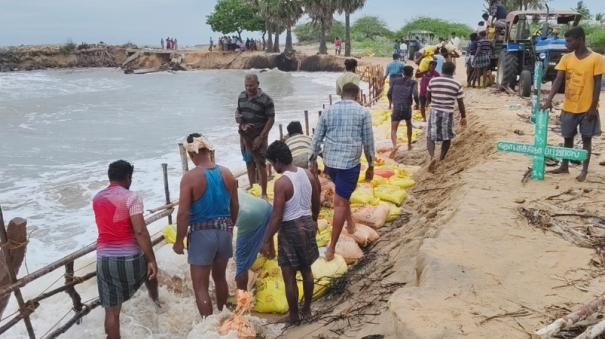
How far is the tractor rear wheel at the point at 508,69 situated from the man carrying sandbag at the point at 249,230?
946 cm

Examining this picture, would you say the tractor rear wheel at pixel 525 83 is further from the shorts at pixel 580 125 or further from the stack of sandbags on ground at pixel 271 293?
the stack of sandbags on ground at pixel 271 293

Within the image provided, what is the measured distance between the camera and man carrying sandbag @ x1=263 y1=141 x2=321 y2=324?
11.3 feet

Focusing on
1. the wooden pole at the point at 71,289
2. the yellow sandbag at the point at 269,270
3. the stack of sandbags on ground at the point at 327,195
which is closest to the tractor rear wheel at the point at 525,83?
the stack of sandbags on ground at the point at 327,195

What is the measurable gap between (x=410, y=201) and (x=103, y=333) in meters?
3.57

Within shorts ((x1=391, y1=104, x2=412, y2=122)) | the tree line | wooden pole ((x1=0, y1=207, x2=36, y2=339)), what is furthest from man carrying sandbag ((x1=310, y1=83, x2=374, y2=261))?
the tree line

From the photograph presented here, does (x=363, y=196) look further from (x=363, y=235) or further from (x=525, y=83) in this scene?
(x=525, y=83)

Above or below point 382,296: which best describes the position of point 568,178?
above

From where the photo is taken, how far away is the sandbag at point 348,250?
4645mm

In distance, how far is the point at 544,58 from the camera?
10.7 metres

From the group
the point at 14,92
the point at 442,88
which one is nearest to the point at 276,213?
the point at 442,88

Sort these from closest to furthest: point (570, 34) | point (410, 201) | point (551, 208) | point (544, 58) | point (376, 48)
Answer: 1. point (551, 208)
2. point (570, 34)
3. point (410, 201)
4. point (544, 58)
5. point (376, 48)

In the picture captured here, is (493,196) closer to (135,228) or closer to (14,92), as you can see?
(135,228)

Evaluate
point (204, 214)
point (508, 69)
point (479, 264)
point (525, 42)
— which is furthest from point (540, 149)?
point (525, 42)

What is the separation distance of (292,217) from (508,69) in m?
9.77
